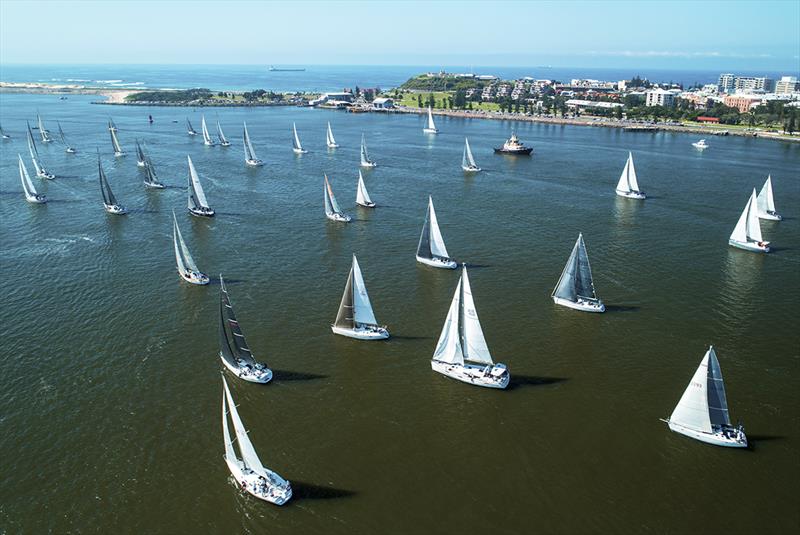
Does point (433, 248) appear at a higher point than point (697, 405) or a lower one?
higher

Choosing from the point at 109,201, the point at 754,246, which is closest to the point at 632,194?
the point at 754,246

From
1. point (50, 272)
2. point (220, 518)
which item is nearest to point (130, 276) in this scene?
point (50, 272)

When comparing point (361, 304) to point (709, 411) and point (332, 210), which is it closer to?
point (709, 411)

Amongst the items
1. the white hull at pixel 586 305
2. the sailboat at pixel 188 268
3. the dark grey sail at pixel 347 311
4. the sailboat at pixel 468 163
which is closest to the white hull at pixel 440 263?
the white hull at pixel 586 305

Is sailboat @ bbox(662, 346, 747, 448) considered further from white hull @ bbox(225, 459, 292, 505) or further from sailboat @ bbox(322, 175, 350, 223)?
sailboat @ bbox(322, 175, 350, 223)

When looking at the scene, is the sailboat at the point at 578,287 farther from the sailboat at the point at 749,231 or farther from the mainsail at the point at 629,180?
the mainsail at the point at 629,180

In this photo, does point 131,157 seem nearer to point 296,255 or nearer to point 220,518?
point 296,255
